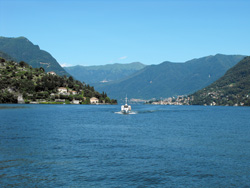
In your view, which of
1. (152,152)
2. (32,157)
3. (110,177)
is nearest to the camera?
(110,177)

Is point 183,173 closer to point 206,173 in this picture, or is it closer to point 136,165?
point 206,173

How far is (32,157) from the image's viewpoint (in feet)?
144

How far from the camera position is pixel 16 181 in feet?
106

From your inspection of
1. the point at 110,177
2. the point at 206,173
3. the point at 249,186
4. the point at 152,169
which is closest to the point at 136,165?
the point at 152,169

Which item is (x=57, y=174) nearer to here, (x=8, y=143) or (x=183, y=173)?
(x=183, y=173)

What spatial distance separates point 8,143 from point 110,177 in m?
28.2

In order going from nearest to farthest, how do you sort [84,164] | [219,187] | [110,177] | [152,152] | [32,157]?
1. [219,187]
2. [110,177]
3. [84,164]
4. [32,157]
5. [152,152]

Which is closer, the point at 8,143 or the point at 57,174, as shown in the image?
the point at 57,174

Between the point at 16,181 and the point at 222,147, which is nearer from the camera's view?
the point at 16,181

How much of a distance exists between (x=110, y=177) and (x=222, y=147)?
29467 mm

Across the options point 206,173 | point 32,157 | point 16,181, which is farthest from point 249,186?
point 32,157

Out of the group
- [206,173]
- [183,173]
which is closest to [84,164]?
[183,173]

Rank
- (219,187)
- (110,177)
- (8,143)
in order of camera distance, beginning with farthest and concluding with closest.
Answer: (8,143) → (110,177) → (219,187)

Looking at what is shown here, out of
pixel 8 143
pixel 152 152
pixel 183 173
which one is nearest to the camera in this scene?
pixel 183 173
